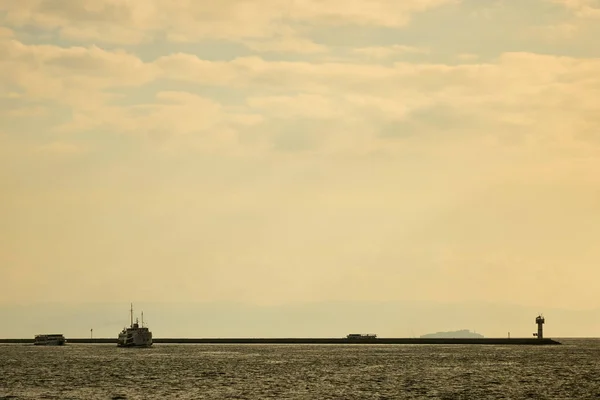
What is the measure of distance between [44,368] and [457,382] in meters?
82.7

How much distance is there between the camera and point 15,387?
137 metres

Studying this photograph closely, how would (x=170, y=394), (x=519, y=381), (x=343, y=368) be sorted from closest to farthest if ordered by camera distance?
1. (x=170, y=394)
2. (x=519, y=381)
3. (x=343, y=368)

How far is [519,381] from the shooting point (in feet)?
490

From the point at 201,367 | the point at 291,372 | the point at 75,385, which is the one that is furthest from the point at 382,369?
the point at 75,385

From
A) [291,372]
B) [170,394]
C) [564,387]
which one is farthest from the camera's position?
[291,372]

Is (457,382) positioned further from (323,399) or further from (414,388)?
(323,399)

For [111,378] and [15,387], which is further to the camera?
[111,378]

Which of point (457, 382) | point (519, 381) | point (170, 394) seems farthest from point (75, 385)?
point (519, 381)

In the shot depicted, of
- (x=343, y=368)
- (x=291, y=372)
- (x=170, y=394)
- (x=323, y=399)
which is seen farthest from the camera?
(x=343, y=368)

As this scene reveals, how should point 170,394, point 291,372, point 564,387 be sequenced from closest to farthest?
point 170,394 < point 564,387 < point 291,372

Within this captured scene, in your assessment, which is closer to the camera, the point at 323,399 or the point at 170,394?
the point at 323,399

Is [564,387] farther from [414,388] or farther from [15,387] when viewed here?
[15,387]

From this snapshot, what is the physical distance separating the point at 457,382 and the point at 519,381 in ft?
34.4

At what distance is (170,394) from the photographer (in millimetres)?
125875
